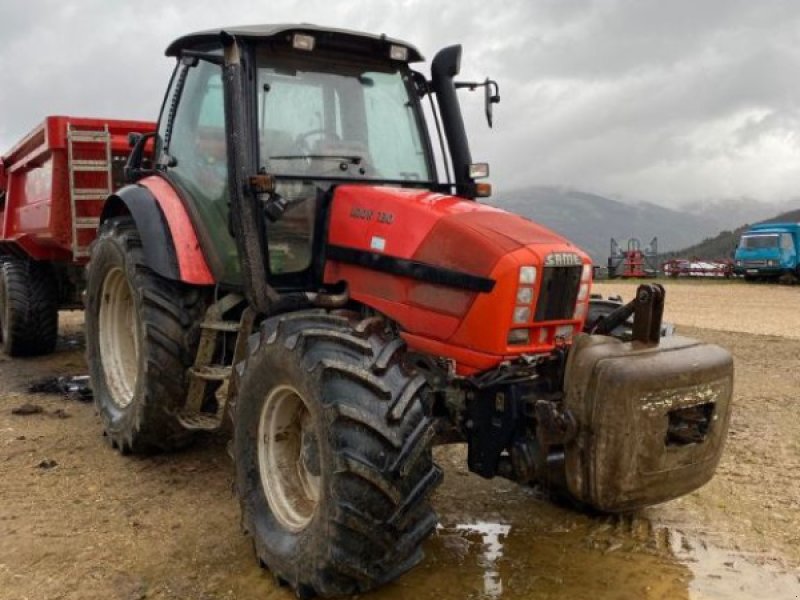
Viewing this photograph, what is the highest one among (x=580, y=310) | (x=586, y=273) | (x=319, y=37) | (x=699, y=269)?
(x=319, y=37)

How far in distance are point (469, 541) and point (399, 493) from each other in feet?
3.54

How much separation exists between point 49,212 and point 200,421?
139 inches

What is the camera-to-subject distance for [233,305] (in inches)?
180

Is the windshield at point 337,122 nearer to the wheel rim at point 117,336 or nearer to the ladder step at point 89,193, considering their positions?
the wheel rim at point 117,336

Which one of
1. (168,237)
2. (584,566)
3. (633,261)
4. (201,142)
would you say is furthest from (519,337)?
(633,261)

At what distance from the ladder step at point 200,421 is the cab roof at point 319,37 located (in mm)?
2069

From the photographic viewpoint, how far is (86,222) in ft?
23.1

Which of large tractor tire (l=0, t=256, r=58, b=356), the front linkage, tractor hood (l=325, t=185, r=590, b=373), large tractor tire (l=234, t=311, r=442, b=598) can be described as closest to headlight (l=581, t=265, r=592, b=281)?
tractor hood (l=325, t=185, r=590, b=373)

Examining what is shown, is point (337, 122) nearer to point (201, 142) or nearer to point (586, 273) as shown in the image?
point (201, 142)

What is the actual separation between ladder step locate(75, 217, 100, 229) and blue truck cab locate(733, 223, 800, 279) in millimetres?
24677

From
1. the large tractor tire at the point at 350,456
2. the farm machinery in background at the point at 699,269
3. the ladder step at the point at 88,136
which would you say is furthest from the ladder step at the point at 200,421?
the farm machinery in background at the point at 699,269

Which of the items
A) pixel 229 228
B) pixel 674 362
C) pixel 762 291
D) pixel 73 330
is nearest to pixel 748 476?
pixel 674 362

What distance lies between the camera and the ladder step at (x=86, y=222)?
700cm

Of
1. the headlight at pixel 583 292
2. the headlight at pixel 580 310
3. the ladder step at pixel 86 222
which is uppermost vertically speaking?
the ladder step at pixel 86 222
